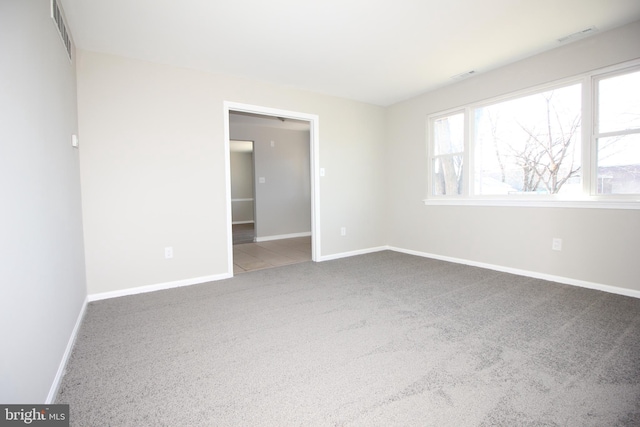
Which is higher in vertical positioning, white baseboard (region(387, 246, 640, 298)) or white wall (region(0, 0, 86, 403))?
white wall (region(0, 0, 86, 403))

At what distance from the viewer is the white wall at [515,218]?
9.02 ft

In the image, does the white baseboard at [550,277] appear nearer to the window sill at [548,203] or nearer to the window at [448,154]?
the window sill at [548,203]

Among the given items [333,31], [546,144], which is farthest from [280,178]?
[546,144]

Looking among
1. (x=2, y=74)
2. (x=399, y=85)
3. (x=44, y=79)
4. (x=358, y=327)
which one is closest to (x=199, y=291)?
(x=358, y=327)

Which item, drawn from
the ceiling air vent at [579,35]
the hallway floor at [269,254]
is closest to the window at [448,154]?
the ceiling air vent at [579,35]

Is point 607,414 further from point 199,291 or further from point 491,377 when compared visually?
point 199,291

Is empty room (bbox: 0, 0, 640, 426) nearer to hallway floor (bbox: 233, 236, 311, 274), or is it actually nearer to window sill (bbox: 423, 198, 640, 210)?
window sill (bbox: 423, 198, 640, 210)

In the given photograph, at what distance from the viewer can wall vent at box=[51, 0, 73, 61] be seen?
1.95 meters

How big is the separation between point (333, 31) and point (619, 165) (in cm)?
298

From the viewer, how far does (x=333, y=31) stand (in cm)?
263

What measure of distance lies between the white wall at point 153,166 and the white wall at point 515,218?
201 cm

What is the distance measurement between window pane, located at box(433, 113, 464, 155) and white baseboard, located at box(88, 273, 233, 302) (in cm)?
350

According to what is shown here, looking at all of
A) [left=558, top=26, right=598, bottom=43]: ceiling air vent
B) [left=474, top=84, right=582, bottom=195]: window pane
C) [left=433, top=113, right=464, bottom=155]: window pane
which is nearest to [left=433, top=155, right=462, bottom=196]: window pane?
[left=433, top=113, right=464, bottom=155]: window pane

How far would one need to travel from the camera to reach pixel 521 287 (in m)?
3.02
